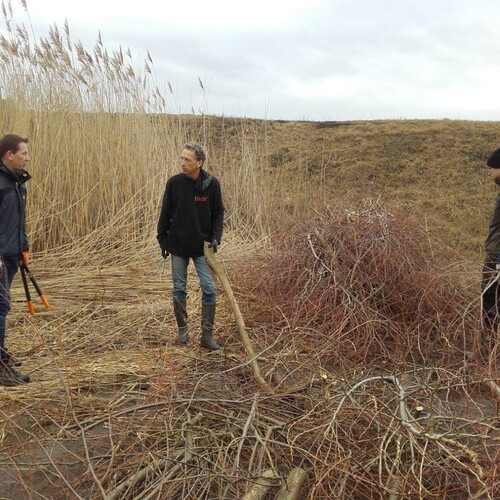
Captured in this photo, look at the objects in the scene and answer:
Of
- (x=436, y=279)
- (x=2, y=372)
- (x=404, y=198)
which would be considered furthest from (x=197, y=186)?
(x=404, y=198)

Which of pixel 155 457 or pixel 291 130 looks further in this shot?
pixel 291 130

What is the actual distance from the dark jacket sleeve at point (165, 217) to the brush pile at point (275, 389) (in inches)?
28.1

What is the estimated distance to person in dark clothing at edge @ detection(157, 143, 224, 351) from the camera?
14.4ft

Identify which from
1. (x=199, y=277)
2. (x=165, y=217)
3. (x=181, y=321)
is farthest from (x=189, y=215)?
(x=181, y=321)

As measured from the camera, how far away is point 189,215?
4426 mm

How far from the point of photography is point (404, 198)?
1258 centimetres

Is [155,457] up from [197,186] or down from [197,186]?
down

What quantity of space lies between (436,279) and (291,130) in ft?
41.8

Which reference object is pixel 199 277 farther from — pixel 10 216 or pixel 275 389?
pixel 275 389

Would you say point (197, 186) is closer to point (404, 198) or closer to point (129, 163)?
point (129, 163)

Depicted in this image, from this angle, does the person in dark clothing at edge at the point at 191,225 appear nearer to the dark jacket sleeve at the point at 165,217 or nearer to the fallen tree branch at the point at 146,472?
the dark jacket sleeve at the point at 165,217

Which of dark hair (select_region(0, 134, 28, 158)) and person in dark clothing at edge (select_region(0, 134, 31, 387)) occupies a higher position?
dark hair (select_region(0, 134, 28, 158))

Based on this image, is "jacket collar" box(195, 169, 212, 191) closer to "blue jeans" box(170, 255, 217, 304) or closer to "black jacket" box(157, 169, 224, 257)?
"black jacket" box(157, 169, 224, 257)

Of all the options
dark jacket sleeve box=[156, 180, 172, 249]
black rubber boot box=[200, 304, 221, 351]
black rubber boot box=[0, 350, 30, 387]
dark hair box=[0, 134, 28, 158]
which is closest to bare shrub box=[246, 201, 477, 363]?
black rubber boot box=[200, 304, 221, 351]
